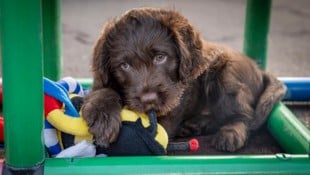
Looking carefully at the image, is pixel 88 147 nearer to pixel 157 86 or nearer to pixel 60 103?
pixel 60 103

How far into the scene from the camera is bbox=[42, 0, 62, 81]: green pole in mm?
3852

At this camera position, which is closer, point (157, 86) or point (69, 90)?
point (157, 86)

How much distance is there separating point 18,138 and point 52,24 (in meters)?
1.63

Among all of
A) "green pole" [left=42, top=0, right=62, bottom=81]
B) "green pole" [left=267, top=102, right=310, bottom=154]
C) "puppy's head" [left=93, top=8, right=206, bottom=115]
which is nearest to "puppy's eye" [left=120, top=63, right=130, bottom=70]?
"puppy's head" [left=93, top=8, right=206, bottom=115]

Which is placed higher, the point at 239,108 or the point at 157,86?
the point at 157,86

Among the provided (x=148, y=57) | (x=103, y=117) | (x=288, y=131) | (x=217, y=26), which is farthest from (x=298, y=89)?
(x=217, y=26)

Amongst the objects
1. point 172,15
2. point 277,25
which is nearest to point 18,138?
point 172,15

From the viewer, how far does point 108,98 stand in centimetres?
274

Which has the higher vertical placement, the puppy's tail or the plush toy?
the plush toy

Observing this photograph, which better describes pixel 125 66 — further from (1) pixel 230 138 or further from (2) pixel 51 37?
(2) pixel 51 37

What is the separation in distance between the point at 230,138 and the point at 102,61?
0.77 metres

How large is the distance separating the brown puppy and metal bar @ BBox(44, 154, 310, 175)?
194 millimetres

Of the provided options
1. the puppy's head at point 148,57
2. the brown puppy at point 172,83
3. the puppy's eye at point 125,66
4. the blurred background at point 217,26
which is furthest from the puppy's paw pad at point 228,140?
the blurred background at point 217,26

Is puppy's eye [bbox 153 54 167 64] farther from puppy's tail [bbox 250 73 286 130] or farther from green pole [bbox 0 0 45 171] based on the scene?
puppy's tail [bbox 250 73 286 130]
